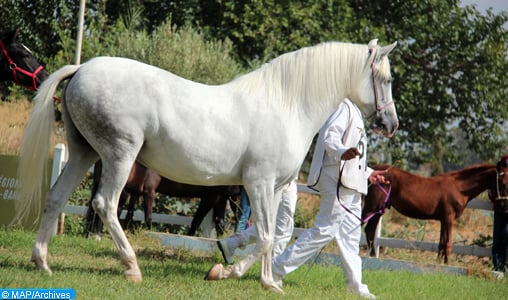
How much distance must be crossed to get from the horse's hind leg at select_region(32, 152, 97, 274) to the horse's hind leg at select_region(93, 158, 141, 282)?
1.33ft

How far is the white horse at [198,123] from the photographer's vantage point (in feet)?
21.7

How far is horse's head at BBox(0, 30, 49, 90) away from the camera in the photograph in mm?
8945

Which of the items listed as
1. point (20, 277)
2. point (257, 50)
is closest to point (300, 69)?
point (20, 277)

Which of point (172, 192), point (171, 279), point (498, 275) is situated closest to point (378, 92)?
point (171, 279)

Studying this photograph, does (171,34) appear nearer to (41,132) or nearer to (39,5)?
(39,5)

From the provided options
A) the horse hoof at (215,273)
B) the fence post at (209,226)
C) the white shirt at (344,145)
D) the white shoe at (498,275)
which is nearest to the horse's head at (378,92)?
the white shirt at (344,145)

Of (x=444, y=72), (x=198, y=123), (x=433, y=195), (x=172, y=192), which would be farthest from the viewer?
(x=444, y=72)

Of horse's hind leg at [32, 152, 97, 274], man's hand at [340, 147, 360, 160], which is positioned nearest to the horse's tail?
horse's hind leg at [32, 152, 97, 274]

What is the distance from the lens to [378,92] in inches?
289

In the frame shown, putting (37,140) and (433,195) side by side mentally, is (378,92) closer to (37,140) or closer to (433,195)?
(37,140)

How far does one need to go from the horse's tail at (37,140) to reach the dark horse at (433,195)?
664cm

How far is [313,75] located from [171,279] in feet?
7.73

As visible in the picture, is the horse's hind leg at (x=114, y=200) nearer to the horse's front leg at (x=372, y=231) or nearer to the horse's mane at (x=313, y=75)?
the horse's mane at (x=313, y=75)

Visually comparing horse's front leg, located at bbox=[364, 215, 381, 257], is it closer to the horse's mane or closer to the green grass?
the green grass
